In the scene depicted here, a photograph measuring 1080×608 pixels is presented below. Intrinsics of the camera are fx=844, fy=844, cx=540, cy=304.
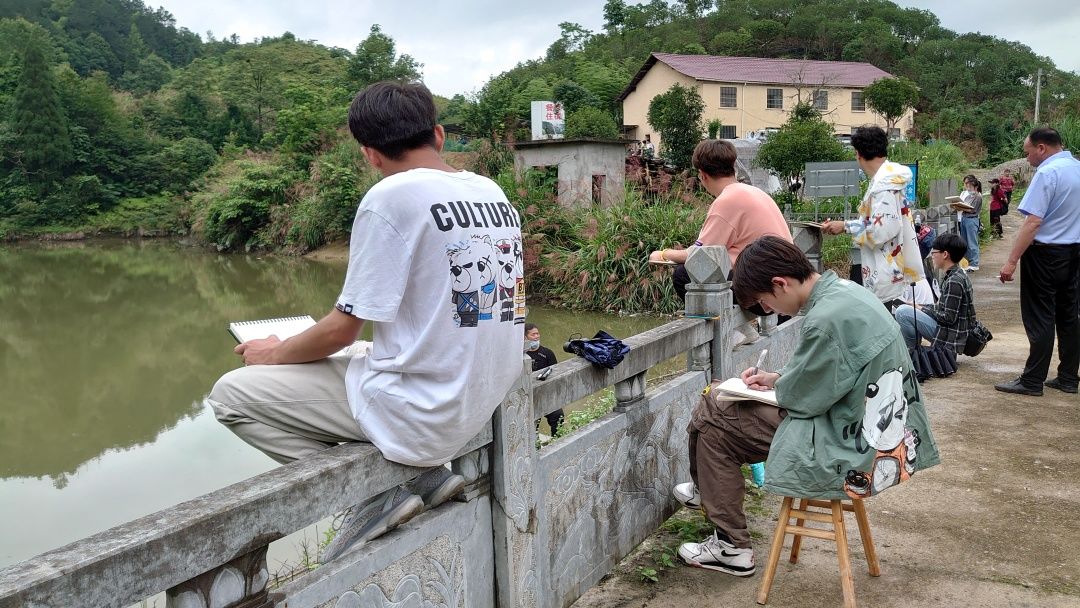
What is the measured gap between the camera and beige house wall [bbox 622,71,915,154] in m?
35.4

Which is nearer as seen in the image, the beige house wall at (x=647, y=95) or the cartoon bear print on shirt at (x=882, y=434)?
the cartoon bear print on shirt at (x=882, y=434)

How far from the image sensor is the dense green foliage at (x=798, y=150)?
1864 centimetres

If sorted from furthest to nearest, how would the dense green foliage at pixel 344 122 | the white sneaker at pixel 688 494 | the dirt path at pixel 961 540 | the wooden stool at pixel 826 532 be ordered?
the dense green foliage at pixel 344 122 < the white sneaker at pixel 688 494 < the dirt path at pixel 961 540 < the wooden stool at pixel 826 532

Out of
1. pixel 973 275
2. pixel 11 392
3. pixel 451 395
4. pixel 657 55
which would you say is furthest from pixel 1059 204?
pixel 657 55

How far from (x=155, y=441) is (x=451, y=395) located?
792 centimetres

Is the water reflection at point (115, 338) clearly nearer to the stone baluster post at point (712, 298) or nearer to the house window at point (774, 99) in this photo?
the stone baluster post at point (712, 298)

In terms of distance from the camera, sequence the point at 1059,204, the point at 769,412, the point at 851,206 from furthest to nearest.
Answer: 1. the point at 851,206
2. the point at 1059,204
3. the point at 769,412

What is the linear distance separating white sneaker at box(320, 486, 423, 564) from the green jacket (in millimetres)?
1271

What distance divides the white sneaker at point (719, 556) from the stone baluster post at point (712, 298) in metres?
1.04

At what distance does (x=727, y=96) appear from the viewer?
3584 centimetres

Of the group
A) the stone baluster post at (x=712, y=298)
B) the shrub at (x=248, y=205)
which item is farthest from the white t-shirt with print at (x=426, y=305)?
the shrub at (x=248, y=205)

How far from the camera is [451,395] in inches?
82.5

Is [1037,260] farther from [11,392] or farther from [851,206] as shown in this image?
[11,392]

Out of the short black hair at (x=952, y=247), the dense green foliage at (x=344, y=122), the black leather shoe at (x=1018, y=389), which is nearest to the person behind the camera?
the black leather shoe at (x=1018, y=389)
